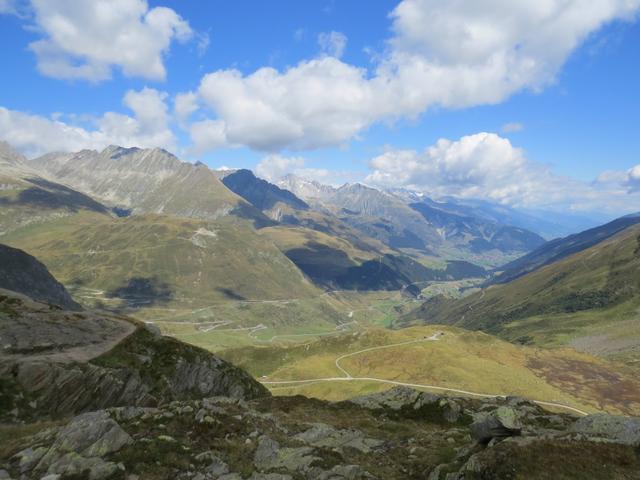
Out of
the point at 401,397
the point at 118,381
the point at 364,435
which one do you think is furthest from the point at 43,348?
the point at 401,397

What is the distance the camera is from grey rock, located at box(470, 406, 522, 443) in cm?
2661

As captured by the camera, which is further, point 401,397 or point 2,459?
point 401,397

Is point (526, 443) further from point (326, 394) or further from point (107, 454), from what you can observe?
point (326, 394)

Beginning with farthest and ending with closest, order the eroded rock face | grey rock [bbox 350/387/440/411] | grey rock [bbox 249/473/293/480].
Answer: grey rock [bbox 350/387/440/411], grey rock [bbox 249/473/293/480], the eroded rock face

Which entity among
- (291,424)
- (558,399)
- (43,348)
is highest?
(43,348)

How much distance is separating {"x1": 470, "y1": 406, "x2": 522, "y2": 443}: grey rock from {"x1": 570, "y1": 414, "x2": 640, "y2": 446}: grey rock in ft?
15.5

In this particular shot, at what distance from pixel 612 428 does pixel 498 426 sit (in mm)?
8462

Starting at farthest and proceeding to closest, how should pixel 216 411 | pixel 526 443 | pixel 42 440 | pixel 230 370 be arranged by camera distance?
1. pixel 230 370
2. pixel 216 411
3. pixel 42 440
4. pixel 526 443

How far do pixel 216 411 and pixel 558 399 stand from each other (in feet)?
560

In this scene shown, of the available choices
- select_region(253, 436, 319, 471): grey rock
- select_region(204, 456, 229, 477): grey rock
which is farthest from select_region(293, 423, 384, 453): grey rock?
select_region(204, 456, 229, 477): grey rock

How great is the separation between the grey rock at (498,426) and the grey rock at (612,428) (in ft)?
15.5

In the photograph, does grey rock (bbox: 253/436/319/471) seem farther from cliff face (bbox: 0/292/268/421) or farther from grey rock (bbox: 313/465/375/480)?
cliff face (bbox: 0/292/268/421)

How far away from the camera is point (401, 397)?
2267 inches

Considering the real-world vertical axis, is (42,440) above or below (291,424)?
above
